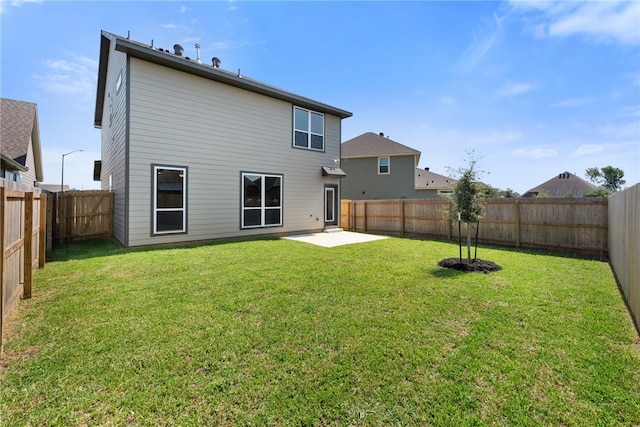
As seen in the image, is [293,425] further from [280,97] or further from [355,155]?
[355,155]

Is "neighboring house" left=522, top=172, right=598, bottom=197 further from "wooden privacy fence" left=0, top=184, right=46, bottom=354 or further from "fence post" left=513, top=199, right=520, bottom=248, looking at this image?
"wooden privacy fence" left=0, top=184, right=46, bottom=354

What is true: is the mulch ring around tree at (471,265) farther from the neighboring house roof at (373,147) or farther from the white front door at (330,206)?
the neighboring house roof at (373,147)

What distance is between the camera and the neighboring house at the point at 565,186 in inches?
1126

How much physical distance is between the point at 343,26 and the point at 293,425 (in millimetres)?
12117

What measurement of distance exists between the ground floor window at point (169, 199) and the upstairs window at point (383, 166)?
15831mm

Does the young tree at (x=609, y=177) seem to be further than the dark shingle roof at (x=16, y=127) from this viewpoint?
Yes

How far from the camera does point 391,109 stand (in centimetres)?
1745

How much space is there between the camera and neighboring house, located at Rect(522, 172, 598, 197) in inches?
1126

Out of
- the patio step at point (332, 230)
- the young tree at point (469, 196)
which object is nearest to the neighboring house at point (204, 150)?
the patio step at point (332, 230)

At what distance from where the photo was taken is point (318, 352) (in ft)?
9.34

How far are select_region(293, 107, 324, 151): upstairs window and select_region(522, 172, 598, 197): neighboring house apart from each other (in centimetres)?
2632

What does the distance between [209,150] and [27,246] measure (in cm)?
615

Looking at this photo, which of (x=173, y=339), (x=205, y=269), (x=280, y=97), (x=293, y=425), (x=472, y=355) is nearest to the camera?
(x=293, y=425)

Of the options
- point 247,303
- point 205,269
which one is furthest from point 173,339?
point 205,269
